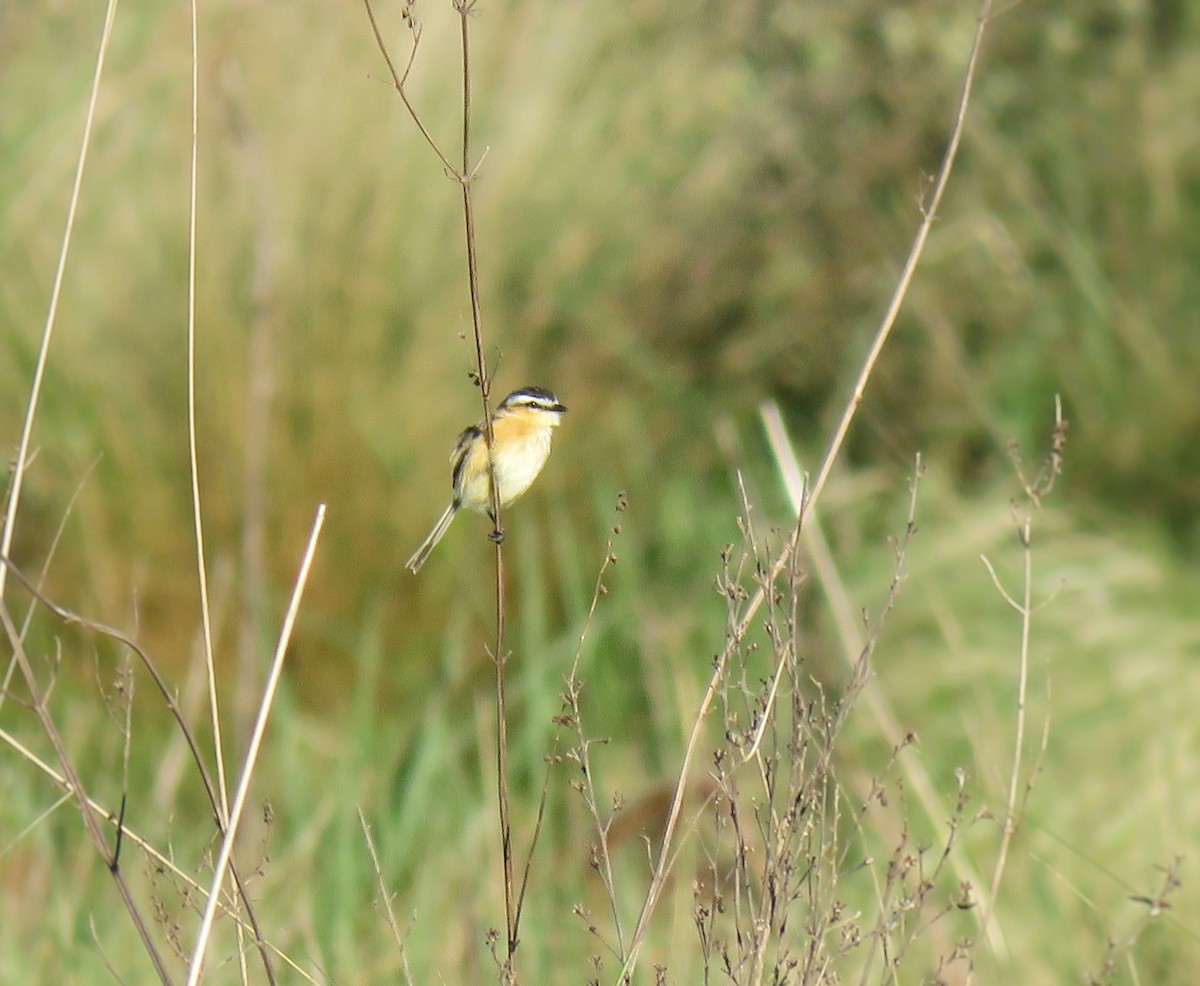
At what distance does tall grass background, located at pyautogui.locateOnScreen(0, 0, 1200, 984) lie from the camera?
3588 mm

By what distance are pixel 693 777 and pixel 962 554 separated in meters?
1.20

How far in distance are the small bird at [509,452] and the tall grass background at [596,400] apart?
1.55 ft

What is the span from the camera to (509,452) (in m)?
2.92

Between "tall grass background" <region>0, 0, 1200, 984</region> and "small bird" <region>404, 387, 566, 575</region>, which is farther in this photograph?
"tall grass background" <region>0, 0, 1200, 984</region>

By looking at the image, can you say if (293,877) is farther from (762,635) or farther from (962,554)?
(962,554)

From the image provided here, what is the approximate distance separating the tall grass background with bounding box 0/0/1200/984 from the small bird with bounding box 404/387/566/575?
47 centimetres

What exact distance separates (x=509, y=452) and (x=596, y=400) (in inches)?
73.4

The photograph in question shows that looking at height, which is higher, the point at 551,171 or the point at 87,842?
the point at 551,171

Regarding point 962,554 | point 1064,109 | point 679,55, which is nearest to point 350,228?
point 679,55

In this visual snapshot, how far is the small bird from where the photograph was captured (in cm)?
288

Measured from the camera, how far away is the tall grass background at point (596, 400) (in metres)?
3.59

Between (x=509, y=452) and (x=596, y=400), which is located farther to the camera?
(x=596, y=400)

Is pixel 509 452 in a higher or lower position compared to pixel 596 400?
higher

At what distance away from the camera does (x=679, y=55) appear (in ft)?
18.1
